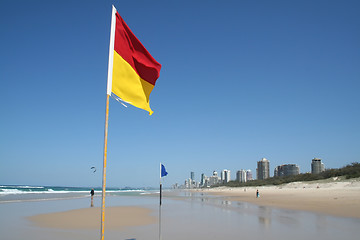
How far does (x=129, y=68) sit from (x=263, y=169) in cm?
15212

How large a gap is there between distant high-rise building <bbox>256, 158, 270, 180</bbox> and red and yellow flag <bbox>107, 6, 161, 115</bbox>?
150 m

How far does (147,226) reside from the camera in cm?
1359

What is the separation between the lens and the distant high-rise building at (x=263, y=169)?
147m

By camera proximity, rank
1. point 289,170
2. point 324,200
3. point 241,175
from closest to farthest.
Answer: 1. point 324,200
2. point 289,170
3. point 241,175

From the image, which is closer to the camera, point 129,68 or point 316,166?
point 129,68

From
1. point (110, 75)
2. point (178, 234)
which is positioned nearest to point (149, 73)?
point (110, 75)

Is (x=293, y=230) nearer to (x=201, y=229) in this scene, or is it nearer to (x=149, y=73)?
(x=201, y=229)

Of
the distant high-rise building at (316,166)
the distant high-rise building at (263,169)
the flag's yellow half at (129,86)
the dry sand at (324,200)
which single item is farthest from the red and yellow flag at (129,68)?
the distant high-rise building at (263,169)

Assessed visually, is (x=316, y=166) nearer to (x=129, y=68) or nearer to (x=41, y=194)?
(x=41, y=194)

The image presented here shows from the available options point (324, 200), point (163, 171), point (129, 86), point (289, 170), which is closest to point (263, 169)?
point (289, 170)

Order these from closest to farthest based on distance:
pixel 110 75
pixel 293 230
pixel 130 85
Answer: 1. pixel 110 75
2. pixel 130 85
3. pixel 293 230

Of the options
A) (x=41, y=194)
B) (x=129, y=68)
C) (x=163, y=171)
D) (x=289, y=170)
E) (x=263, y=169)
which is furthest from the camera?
(x=263, y=169)

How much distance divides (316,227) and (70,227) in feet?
40.2

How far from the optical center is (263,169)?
148750 mm
